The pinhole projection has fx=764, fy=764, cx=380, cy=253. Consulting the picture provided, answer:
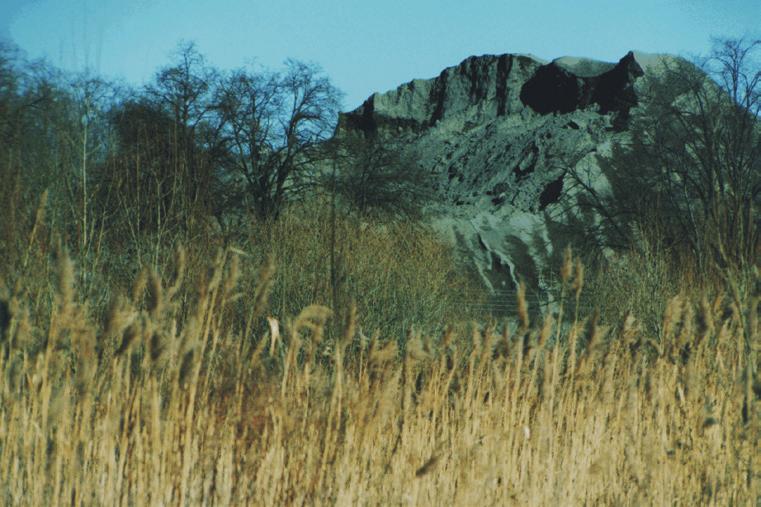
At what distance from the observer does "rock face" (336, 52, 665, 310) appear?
36562 mm

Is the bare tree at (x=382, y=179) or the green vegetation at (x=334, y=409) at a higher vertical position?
the bare tree at (x=382, y=179)

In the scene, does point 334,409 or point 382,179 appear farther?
point 382,179

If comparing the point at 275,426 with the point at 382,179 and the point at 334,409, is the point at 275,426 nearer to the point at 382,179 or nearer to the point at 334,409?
the point at 334,409

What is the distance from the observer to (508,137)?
55.4 meters

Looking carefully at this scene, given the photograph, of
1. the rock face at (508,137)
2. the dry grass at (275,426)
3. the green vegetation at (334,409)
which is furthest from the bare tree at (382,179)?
the dry grass at (275,426)

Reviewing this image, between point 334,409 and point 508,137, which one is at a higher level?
point 508,137

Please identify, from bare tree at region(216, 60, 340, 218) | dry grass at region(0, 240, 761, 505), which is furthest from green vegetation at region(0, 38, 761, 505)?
bare tree at region(216, 60, 340, 218)

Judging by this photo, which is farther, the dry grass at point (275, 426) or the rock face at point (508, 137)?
the rock face at point (508, 137)

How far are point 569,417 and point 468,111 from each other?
205 feet

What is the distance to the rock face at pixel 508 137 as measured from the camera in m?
36.6

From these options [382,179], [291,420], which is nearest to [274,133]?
[382,179]

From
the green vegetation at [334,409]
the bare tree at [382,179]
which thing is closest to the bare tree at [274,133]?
the bare tree at [382,179]

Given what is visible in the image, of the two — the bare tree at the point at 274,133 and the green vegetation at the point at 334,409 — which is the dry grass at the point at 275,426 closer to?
the green vegetation at the point at 334,409

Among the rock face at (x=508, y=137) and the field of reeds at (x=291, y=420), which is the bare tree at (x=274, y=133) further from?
the field of reeds at (x=291, y=420)
